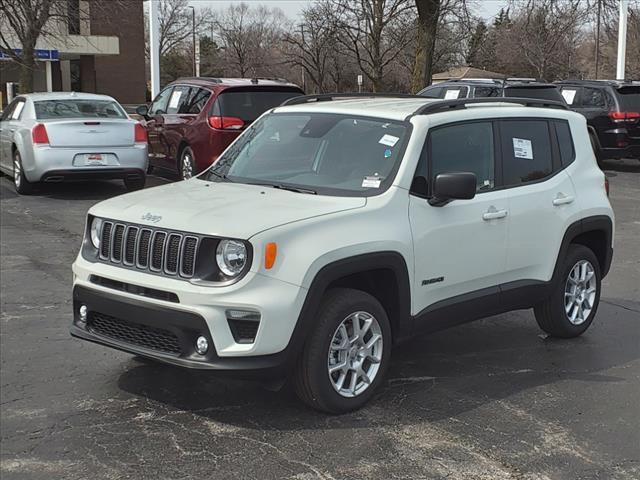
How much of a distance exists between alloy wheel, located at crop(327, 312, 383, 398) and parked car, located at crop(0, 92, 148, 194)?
8.38 metres

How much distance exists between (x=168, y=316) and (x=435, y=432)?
1.51 m

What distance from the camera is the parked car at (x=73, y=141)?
12.0 metres

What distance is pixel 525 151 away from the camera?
5750 millimetres

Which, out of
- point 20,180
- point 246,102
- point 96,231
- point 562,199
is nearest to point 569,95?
point 246,102

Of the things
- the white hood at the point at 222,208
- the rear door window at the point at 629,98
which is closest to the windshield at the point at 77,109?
the white hood at the point at 222,208

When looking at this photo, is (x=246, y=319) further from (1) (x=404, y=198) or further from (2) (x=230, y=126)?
(2) (x=230, y=126)

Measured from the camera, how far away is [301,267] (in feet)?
13.9

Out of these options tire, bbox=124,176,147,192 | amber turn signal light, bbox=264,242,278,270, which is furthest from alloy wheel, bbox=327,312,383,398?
tire, bbox=124,176,147,192

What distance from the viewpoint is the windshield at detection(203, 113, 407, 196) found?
4965 mm

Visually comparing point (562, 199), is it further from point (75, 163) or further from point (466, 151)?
point (75, 163)

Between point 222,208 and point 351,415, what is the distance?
52.2 inches

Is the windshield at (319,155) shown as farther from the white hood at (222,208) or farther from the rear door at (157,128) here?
the rear door at (157,128)

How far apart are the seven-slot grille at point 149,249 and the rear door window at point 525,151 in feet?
7.58

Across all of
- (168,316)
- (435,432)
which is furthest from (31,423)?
(435,432)
